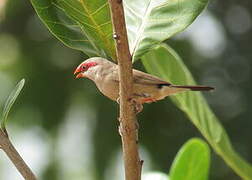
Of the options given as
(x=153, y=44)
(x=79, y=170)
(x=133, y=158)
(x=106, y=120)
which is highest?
(x=153, y=44)

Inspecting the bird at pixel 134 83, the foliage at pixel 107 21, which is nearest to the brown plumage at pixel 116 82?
the bird at pixel 134 83

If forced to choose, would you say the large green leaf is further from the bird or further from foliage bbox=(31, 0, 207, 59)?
foliage bbox=(31, 0, 207, 59)

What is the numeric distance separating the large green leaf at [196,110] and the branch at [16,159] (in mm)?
738

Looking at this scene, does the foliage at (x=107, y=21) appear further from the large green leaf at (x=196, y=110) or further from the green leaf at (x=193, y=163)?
the green leaf at (x=193, y=163)

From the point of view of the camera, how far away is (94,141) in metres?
6.05

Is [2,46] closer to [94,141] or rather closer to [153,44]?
[94,141]

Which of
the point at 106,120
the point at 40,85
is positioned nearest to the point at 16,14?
the point at 40,85

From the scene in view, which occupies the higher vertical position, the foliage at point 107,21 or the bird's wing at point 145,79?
the foliage at point 107,21

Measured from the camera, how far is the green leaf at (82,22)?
152cm

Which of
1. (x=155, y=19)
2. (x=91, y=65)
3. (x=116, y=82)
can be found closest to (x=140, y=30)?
(x=155, y=19)

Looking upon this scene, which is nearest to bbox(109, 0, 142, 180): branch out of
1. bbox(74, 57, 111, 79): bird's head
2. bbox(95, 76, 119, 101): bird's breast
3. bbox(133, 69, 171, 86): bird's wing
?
bbox(95, 76, 119, 101): bird's breast

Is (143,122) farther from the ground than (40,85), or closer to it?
closer to it

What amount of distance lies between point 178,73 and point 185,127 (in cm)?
457

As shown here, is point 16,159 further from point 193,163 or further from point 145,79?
point 145,79
